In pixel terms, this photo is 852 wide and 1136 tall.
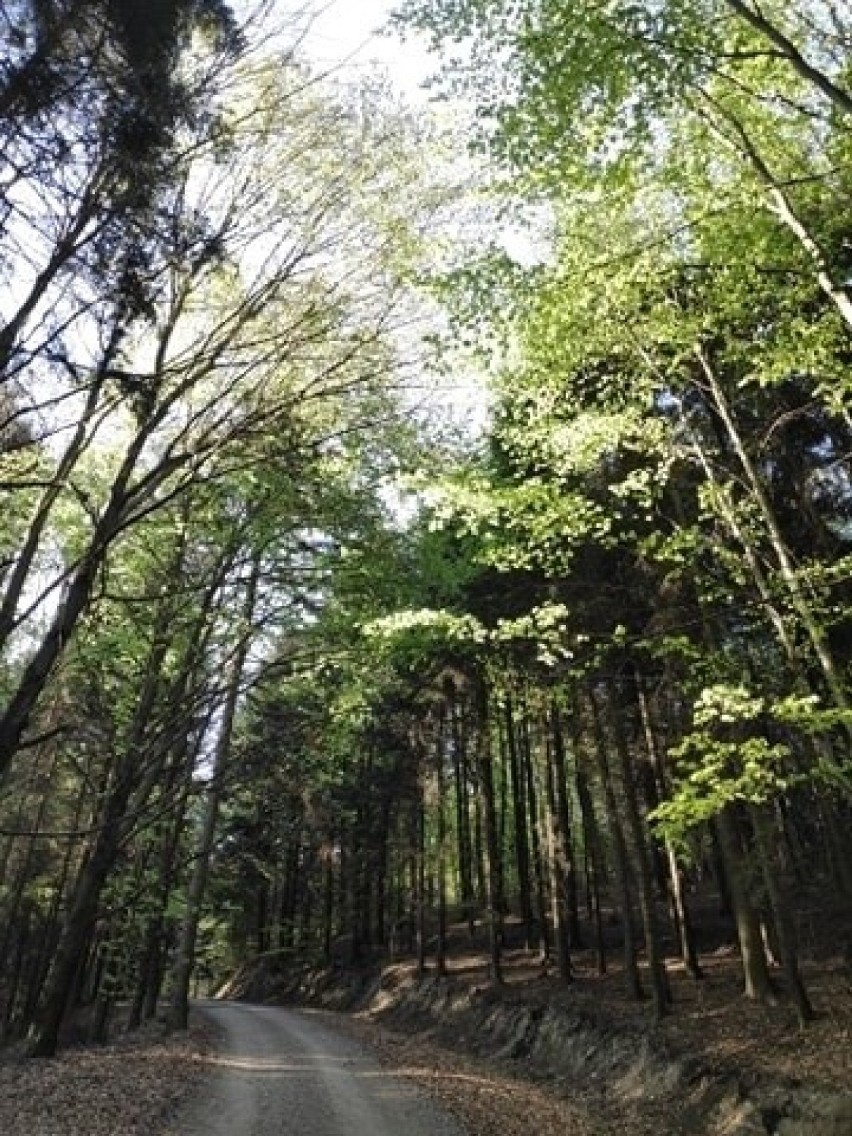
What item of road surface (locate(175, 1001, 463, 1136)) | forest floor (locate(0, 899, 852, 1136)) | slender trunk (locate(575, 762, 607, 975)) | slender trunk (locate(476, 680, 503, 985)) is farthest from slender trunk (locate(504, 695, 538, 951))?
road surface (locate(175, 1001, 463, 1136))

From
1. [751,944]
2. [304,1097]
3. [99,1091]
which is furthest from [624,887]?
Answer: [99,1091]

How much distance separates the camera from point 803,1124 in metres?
9.23

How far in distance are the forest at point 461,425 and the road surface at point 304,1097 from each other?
9.50ft

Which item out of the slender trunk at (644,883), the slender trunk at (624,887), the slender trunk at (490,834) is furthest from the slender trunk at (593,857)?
the slender trunk at (644,883)

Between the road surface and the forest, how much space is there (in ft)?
9.50

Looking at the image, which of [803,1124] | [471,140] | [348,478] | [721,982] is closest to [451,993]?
[721,982]

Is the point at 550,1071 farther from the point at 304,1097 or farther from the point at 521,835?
the point at 521,835

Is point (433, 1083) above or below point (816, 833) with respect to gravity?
below

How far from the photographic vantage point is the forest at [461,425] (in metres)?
5.42

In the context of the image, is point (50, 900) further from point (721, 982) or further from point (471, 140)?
point (471, 140)

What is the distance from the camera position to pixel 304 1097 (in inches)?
500

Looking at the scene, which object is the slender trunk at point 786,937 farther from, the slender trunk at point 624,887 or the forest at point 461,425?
the slender trunk at point 624,887

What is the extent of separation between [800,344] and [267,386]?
564 cm

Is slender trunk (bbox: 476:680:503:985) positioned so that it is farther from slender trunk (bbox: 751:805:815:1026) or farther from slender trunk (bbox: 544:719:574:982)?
slender trunk (bbox: 751:805:815:1026)
